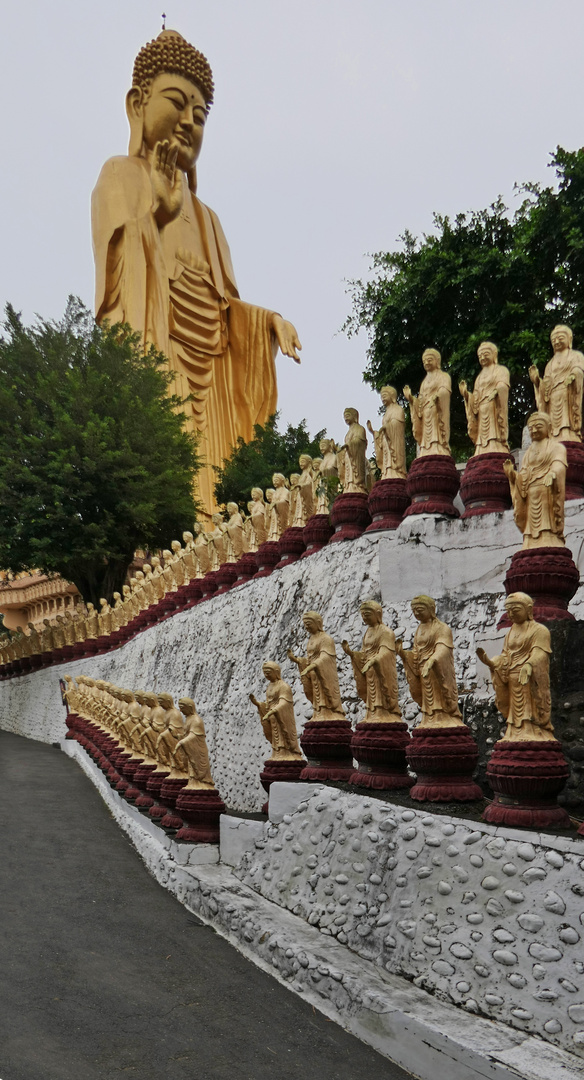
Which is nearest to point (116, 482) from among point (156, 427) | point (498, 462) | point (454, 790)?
point (156, 427)

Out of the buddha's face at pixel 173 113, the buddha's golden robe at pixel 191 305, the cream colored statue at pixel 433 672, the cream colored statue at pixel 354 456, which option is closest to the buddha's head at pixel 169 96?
the buddha's face at pixel 173 113

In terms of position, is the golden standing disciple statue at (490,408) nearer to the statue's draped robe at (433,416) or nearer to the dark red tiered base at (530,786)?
the statue's draped robe at (433,416)

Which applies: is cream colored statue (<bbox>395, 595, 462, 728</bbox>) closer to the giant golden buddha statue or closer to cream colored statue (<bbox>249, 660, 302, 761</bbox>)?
cream colored statue (<bbox>249, 660, 302, 761</bbox>)

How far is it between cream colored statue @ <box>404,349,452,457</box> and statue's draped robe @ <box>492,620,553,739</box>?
4.28 metres

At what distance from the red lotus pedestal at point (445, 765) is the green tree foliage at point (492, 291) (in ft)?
35.1

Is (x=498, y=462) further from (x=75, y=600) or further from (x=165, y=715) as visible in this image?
(x=75, y=600)

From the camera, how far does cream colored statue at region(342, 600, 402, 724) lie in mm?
6922

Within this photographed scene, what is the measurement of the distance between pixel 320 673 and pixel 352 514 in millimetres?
3190

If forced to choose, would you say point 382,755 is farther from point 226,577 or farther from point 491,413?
point 226,577

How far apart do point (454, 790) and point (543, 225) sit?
1243 cm

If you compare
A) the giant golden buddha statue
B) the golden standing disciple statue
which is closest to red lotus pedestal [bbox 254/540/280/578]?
the golden standing disciple statue

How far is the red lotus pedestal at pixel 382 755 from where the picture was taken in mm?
6758

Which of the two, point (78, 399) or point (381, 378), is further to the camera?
point (78, 399)

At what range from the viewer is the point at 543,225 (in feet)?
51.6
